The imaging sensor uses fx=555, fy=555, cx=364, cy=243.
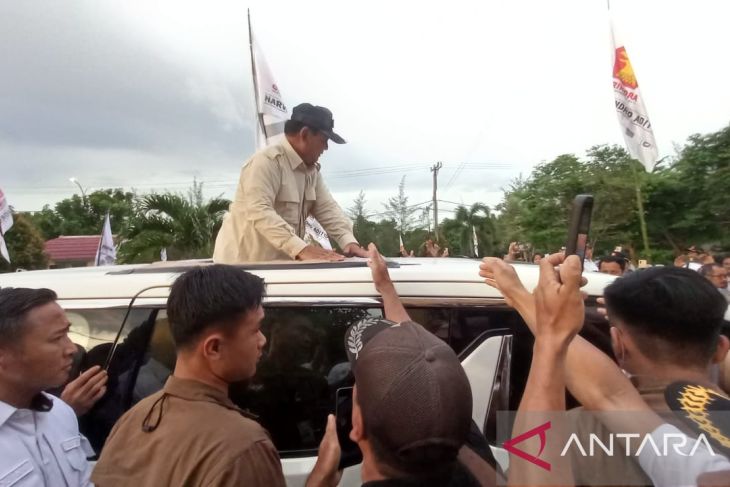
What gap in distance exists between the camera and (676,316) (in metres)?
1.31

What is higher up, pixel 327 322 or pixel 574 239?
pixel 574 239

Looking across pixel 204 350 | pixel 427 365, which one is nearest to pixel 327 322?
pixel 204 350

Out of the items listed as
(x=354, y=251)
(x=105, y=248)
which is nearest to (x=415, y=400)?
(x=354, y=251)

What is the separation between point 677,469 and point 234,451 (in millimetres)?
910

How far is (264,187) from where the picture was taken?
2.87m

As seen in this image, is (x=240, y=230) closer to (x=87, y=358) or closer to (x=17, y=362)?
(x=87, y=358)

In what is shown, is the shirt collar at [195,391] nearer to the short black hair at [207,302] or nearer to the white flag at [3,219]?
the short black hair at [207,302]

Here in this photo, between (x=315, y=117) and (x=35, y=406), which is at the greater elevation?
(x=315, y=117)

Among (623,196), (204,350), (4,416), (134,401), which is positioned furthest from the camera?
(623,196)

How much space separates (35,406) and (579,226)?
5.30ft

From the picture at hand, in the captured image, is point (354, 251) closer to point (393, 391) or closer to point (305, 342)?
point (305, 342)

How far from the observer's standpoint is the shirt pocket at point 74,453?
5.43 ft

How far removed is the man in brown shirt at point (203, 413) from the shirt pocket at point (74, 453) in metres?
0.35

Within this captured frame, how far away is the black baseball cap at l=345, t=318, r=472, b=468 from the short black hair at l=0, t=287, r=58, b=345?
44.1 inches
